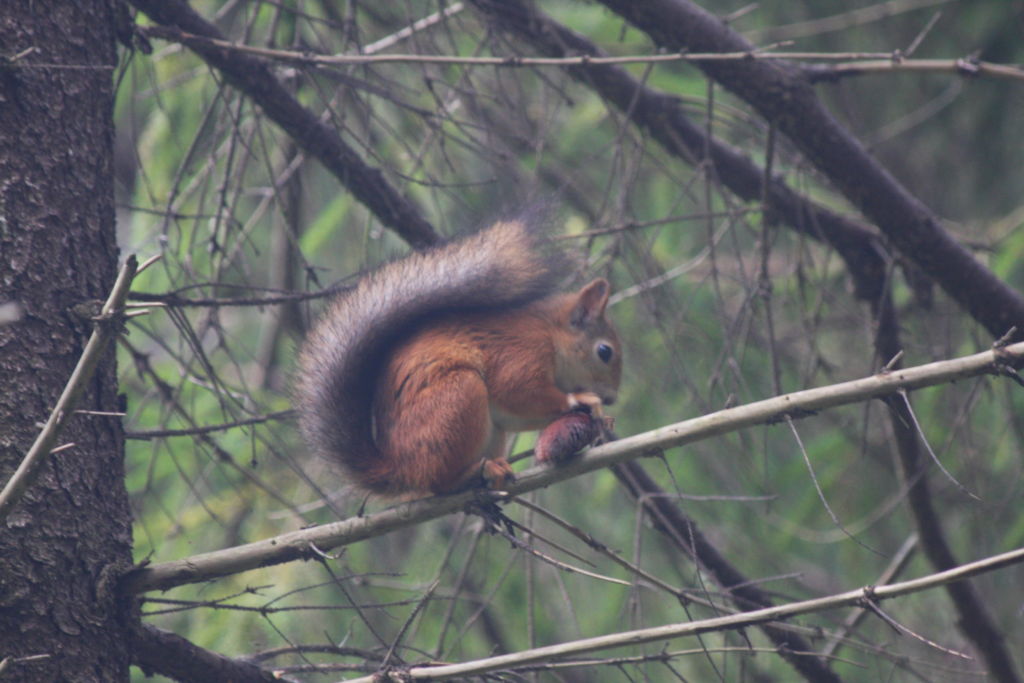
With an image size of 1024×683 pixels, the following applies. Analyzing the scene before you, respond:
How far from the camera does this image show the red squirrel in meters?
2.10

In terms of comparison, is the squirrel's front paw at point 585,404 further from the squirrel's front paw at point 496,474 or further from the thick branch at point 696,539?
the squirrel's front paw at point 496,474

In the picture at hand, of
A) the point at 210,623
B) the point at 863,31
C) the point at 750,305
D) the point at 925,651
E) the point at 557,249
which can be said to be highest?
the point at 863,31

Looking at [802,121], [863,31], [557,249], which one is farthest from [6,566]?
[863,31]

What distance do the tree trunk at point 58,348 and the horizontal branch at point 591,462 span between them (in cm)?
11

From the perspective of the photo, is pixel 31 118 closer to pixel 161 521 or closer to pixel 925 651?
pixel 161 521

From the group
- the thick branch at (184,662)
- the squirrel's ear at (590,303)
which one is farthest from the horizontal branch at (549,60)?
Result: the thick branch at (184,662)

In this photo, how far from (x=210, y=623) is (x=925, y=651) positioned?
2.53m

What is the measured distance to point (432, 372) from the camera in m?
2.17

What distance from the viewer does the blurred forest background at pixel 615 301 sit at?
2152 millimetres

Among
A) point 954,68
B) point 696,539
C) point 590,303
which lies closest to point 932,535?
point 696,539

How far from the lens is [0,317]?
1.03 meters

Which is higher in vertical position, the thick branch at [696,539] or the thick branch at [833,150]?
the thick branch at [833,150]

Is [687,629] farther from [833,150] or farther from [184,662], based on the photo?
[833,150]

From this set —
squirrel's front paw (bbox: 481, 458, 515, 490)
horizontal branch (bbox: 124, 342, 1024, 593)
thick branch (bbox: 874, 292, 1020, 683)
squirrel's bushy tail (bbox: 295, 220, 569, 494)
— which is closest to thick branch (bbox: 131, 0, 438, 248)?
squirrel's bushy tail (bbox: 295, 220, 569, 494)
